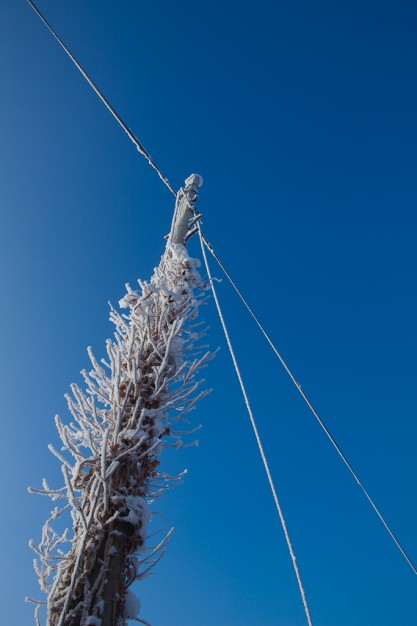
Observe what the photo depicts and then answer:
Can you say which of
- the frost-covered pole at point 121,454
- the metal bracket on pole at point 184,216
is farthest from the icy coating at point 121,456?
the metal bracket on pole at point 184,216

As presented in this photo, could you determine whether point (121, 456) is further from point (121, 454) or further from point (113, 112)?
point (113, 112)

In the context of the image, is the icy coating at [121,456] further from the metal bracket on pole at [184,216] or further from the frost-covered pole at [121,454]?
the metal bracket on pole at [184,216]

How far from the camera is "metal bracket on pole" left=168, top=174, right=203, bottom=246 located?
3.33 meters

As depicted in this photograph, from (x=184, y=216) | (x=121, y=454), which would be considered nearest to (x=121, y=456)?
(x=121, y=454)

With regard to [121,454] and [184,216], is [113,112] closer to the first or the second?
[184,216]

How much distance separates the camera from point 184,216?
11.4ft

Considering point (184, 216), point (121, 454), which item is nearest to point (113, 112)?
point (184, 216)

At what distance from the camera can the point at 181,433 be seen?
2.30 metres

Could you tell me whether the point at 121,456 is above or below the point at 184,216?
below

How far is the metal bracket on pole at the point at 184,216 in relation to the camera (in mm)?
3332

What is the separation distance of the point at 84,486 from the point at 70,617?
1.75 feet

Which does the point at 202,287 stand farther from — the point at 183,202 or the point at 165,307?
the point at 183,202

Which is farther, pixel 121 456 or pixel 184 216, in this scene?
pixel 184 216

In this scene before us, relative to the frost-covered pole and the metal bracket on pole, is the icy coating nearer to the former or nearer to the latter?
the frost-covered pole
